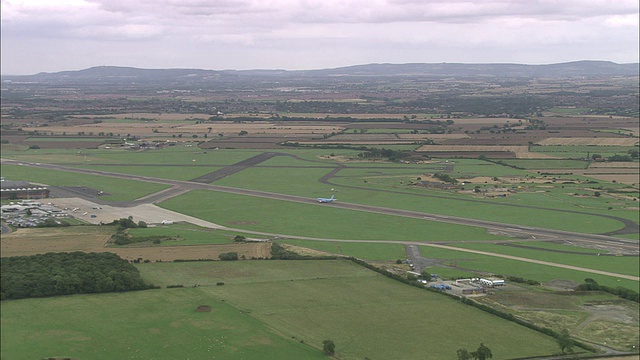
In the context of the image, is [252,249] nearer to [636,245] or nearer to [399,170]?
[636,245]

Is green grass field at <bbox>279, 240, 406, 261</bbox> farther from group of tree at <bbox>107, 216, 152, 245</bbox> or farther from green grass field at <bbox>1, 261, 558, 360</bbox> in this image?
group of tree at <bbox>107, 216, 152, 245</bbox>

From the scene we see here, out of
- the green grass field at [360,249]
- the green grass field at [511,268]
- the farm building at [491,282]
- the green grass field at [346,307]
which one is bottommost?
the green grass field at [511,268]

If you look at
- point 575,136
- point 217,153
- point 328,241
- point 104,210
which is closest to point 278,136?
point 217,153

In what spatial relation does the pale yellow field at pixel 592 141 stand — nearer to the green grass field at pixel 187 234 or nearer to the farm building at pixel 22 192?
the green grass field at pixel 187 234

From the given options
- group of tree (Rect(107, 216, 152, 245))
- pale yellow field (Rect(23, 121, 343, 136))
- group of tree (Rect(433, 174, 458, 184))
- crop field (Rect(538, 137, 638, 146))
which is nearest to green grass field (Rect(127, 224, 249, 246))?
group of tree (Rect(107, 216, 152, 245))

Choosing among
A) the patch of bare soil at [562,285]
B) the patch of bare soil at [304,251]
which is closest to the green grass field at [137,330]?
the patch of bare soil at [304,251]

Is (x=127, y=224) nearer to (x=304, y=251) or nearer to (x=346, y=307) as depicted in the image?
(x=304, y=251)

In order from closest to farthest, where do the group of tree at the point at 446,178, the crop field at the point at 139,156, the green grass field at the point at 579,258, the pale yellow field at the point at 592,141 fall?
the green grass field at the point at 579,258 → the group of tree at the point at 446,178 → the crop field at the point at 139,156 → the pale yellow field at the point at 592,141

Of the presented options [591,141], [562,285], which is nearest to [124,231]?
[562,285]
